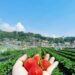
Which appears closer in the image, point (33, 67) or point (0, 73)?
point (33, 67)

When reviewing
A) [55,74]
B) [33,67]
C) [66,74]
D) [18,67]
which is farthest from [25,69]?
[66,74]

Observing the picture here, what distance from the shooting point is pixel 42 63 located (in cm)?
372

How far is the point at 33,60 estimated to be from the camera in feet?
11.9

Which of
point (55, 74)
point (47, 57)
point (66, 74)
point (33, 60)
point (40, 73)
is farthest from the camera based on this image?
point (66, 74)

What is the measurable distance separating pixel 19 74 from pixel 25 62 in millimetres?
287

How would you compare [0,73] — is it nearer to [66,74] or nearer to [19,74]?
[66,74]

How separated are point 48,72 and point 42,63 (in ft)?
1.69

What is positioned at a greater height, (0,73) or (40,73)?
(40,73)

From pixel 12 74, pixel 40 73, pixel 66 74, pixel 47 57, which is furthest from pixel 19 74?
pixel 66 74

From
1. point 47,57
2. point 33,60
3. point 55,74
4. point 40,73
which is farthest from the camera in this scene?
point 55,74

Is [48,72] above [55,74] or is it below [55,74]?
above

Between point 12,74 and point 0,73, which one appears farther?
point 0,73

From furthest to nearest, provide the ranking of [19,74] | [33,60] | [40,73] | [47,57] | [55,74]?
1. [55,74]
2. [47,57]
3. [33,60]
4. [19,74]
5. [40,73]

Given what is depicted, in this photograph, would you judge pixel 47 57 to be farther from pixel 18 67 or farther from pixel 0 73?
pixel 0 73
